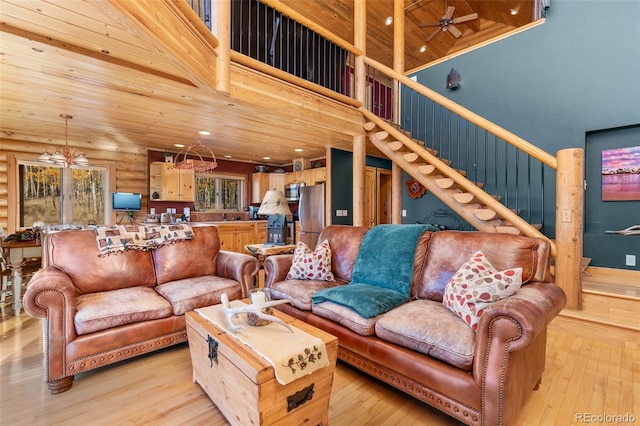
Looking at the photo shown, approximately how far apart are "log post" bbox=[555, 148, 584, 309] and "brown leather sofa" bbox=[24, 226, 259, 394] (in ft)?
9.30

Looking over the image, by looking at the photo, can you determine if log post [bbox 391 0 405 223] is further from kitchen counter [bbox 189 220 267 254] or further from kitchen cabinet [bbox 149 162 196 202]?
kitchen cabinet [bbox 149 162 196 202]

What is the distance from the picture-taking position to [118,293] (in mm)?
2367

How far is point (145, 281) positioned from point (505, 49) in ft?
19.2

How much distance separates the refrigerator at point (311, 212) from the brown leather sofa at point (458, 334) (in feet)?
10.6

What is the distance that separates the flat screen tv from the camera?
556cm

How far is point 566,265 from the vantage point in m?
2.66

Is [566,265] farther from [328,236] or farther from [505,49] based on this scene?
[505,49]

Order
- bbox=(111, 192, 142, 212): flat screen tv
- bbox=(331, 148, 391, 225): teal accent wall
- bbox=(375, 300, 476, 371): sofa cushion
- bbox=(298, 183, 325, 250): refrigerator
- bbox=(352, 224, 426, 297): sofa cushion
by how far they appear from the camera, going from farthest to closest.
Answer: bbox=(298, 183, 325, 250): refrigerator → bbox=(111, 192, 142, 212): flat screen tv → bbox=(331, 148, 391, 225): teal accent wall → bbox=(352, 224, 426, 297): sofa cushion → bbox=(375, 300, 476, 371): sofa cushion

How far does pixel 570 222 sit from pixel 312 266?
7.64 feet

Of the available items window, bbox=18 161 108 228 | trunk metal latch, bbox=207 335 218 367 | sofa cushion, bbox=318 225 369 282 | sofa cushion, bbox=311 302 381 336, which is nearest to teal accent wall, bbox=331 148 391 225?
sofa cushion, bbox=318 225 369 282

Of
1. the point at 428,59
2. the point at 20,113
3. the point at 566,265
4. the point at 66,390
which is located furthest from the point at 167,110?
the point at 428,59

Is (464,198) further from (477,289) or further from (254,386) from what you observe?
(254,386)

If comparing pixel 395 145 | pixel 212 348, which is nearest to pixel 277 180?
pixel 395 145

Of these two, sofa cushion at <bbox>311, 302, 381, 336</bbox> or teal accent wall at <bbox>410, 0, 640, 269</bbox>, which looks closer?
sofa cushion at <bbox>311, 302, 381, 336</bbox>
